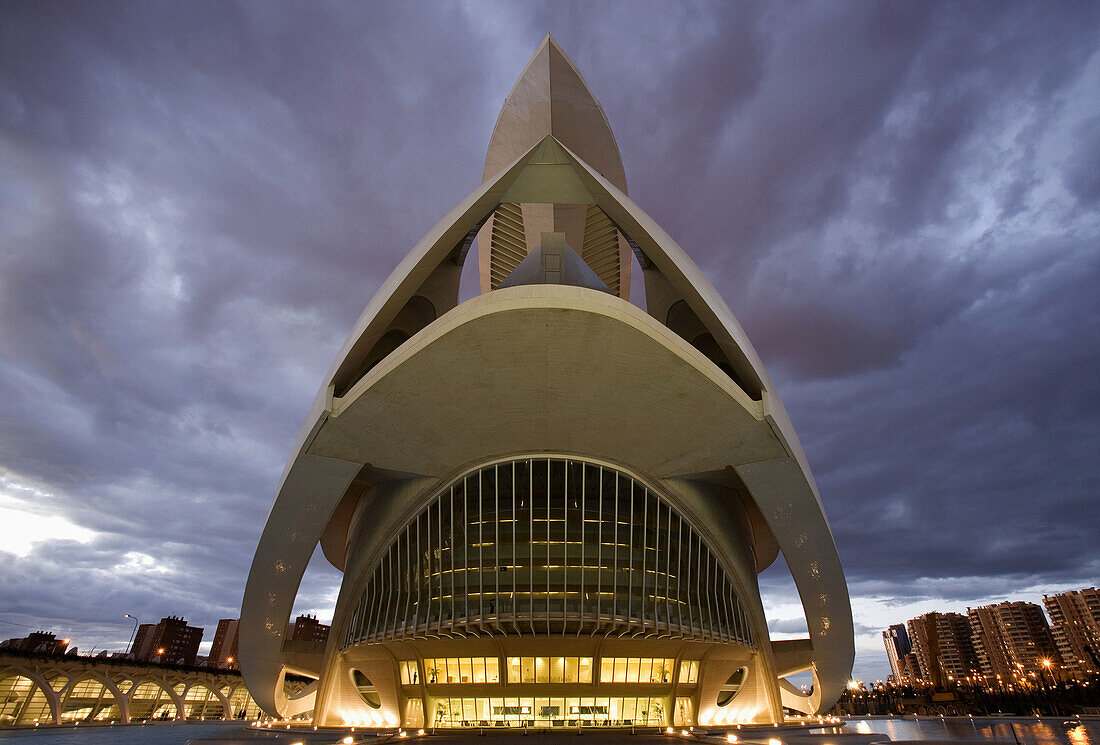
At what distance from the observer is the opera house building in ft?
67.7

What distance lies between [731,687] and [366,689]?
16.6 m

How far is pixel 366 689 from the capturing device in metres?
27.9

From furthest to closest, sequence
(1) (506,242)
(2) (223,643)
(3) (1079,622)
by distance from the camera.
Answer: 1. (2) (223,643)
2. (3) (1079,622)
3. (1) (506,242)

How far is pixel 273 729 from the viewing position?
88.9 ft

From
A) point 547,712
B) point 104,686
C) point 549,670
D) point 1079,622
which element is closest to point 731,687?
point 547,712

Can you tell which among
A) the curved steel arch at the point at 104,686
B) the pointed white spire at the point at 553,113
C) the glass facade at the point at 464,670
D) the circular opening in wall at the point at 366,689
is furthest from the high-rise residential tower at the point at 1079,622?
the curved steel arch at the point at 104,686

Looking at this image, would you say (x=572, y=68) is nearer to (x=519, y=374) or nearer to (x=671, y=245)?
(x=671, y=245)

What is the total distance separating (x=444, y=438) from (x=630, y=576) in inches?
369

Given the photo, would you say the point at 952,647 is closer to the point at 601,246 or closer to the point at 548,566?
the point at 601,246

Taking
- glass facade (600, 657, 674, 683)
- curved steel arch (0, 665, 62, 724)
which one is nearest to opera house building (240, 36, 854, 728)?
glass facade (600, 657, 674, 683)

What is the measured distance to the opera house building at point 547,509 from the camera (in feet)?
67.7

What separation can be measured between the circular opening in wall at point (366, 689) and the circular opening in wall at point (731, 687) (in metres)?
15.4

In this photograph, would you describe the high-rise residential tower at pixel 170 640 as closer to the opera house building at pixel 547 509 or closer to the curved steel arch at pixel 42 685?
the curved steel arch at pixel 42 685

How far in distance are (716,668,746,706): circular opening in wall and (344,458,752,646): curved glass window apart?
2.40 metres
